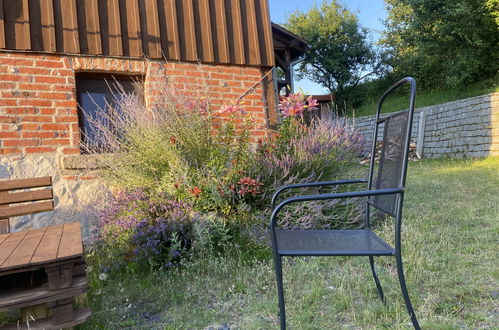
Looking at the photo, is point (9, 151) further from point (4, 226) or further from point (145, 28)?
point (145, 28)

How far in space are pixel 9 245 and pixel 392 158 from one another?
2.13 m

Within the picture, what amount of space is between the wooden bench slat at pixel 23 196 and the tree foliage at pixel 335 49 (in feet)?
70.1

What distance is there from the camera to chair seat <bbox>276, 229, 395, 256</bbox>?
154 cm

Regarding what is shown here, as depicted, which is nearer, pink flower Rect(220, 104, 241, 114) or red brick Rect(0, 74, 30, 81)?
pink flower Rect(220, 104, 241, 114)

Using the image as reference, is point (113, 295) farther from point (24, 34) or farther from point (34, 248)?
point (24, 34)

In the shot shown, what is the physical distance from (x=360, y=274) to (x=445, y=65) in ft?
49.6

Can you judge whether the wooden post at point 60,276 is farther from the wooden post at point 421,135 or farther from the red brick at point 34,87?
the wooden post at point 421,135

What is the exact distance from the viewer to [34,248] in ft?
6.23

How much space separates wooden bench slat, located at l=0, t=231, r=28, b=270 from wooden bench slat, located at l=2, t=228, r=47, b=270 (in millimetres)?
22

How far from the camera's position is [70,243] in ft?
6.36

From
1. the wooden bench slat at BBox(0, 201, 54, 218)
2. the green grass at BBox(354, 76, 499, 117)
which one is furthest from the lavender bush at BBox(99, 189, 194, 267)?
the green grass at BBox(354, 76, 499, 117)

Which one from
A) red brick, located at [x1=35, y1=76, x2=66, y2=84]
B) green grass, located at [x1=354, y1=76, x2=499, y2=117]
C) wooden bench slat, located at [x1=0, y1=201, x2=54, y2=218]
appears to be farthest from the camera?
green grass, located at [x1=354, y1=76, x2=499, y2=117]

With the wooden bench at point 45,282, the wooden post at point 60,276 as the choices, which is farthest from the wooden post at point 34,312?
the wooden post at point 60,276

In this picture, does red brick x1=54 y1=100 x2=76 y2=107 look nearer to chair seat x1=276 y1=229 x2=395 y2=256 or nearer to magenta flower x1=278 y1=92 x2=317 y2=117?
magenta flower x1=278 y1=92 x2=317 y2=117
